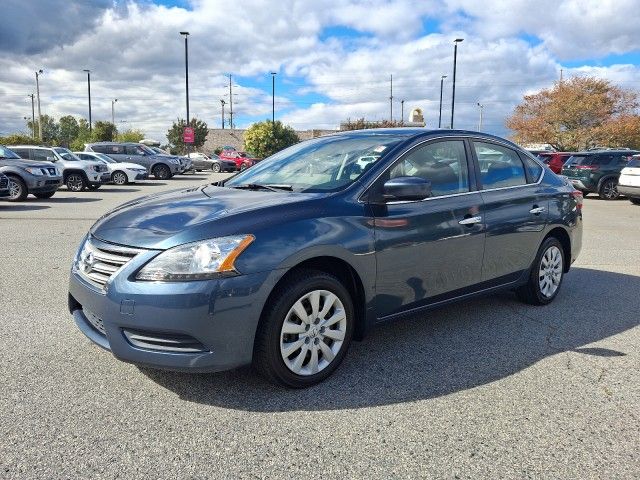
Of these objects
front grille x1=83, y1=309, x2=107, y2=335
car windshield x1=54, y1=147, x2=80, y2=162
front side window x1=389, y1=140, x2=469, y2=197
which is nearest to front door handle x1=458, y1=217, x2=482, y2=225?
front side window x1=389, y1=140, x2=469, y2=197

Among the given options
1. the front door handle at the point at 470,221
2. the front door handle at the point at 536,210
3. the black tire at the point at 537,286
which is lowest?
the black tire at the point at 537,286

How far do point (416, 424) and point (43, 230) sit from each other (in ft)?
27.9

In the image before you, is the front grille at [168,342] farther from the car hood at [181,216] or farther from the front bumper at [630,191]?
the front bumper at [630,191]

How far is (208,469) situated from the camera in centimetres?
251

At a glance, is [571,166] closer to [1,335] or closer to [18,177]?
[18,177]

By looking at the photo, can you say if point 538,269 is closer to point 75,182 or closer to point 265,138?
point 75,182

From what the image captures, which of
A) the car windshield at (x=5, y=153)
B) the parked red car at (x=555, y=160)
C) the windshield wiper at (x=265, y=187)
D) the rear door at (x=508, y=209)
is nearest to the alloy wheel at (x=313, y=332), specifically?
the windshield wiper at (x=265, y=187)

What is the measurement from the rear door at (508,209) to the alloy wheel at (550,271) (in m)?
0.25

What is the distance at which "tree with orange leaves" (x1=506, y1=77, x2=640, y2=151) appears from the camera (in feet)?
137

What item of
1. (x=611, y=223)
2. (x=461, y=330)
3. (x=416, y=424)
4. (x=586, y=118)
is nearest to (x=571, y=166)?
(x=611, y=223)

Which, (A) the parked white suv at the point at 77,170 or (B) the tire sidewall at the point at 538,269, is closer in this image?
(B) the tire sidewall at the point at 538,269

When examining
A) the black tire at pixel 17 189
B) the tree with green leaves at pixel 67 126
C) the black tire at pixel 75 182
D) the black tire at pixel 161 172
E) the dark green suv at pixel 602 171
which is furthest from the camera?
the tree with green leaves at pixel 67 126

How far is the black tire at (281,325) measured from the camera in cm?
310

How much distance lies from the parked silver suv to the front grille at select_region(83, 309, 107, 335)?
23.0 metres
